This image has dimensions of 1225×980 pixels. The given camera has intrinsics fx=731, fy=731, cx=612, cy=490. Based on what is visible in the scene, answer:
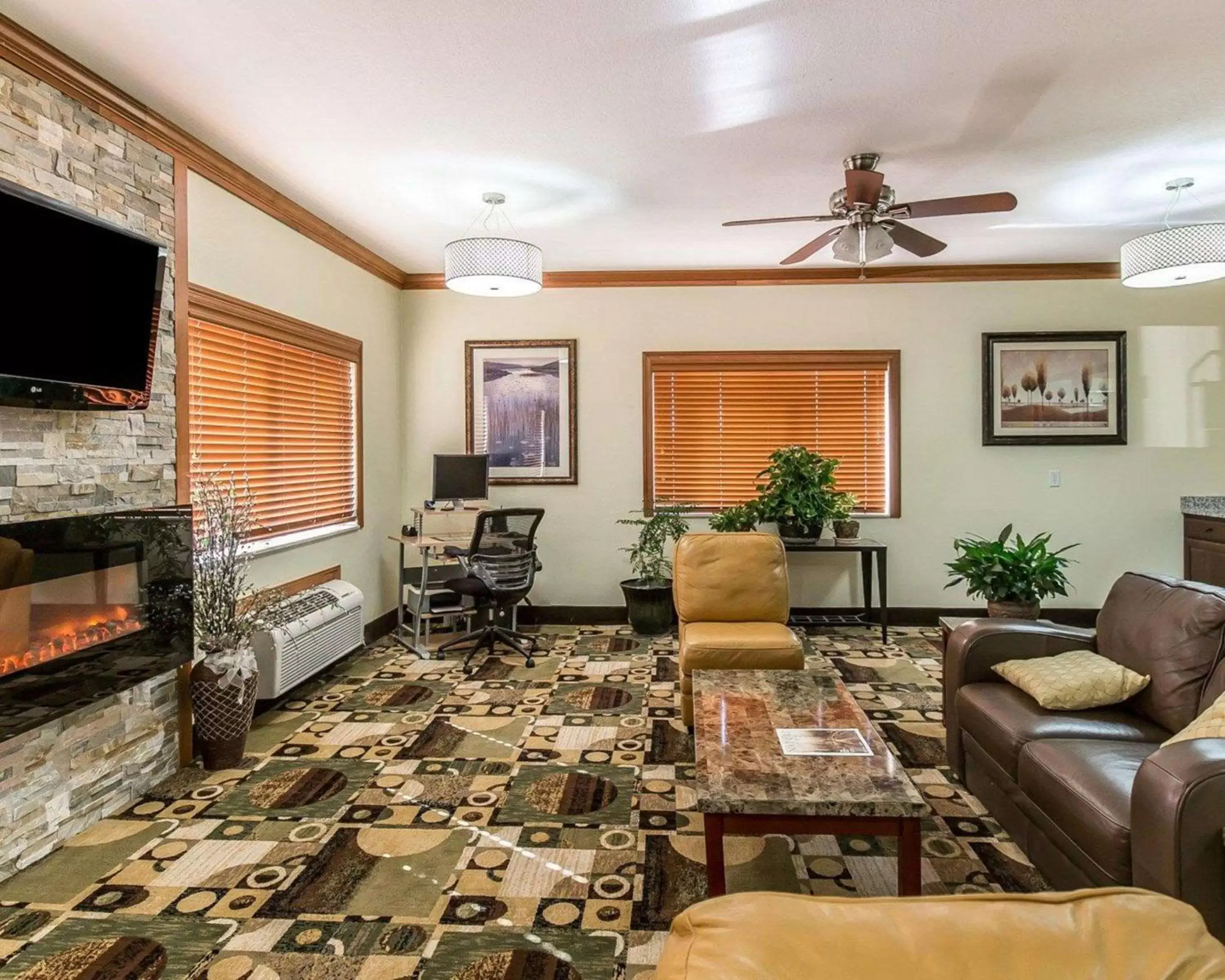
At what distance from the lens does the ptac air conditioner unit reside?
3.60m

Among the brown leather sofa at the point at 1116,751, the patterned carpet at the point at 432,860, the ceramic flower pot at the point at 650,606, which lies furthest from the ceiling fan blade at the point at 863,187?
the ceramic flower pot at the point at 650,606

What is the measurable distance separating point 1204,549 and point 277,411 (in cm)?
616

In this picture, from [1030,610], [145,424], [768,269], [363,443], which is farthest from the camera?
[768,269]

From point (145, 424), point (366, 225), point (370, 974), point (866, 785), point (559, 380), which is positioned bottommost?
point (370, 974)

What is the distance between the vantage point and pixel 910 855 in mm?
1875

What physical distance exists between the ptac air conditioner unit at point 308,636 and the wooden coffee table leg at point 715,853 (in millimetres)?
2341

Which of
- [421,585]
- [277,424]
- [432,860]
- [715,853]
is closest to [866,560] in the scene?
[421,585]

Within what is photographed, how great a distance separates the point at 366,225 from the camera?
448 cm

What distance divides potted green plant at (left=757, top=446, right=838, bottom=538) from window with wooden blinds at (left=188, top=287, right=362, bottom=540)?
2.91 m

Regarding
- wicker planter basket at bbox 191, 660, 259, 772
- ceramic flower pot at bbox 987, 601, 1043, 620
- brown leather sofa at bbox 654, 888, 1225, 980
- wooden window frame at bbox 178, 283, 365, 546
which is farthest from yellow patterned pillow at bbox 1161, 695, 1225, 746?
wooden window frame at bbox 178, 283, 365, 546

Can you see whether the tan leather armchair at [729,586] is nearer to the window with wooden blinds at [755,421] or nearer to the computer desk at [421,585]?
the computer desk at [421,585]

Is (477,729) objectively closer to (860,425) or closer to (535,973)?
(535,973)

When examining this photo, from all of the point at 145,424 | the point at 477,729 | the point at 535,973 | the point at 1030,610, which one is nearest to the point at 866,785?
the point at 535,973

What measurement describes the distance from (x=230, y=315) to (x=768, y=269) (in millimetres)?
3725
